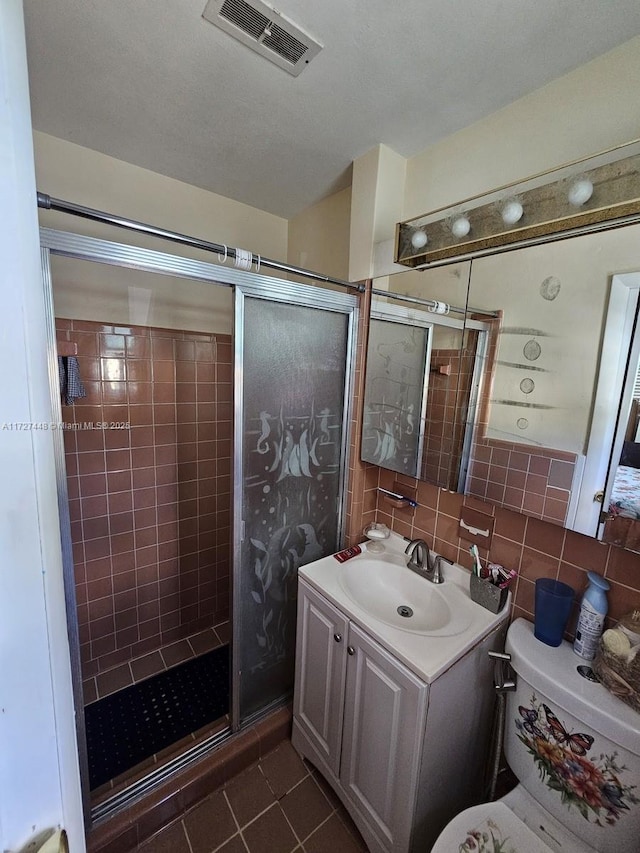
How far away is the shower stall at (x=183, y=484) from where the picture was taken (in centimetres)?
130

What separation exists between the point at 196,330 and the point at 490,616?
6.23ft

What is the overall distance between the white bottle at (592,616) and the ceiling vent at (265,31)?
1.75 meters

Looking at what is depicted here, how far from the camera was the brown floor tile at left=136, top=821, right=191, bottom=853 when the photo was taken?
46.5 inches

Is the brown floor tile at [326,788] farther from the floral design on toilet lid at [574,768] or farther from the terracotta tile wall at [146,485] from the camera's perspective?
the terracotta tile wall at [146,485]

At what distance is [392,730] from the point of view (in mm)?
1026

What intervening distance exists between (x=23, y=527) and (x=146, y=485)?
1652 mm

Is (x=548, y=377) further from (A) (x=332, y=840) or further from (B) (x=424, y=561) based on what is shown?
(A) (x=332, y=840)

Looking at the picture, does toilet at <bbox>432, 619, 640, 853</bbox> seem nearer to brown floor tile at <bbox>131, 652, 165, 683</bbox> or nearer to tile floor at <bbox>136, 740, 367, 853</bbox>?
tile floor at <bbox>136, 740, 367, 853</bbox>

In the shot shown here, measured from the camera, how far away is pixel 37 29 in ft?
3.17

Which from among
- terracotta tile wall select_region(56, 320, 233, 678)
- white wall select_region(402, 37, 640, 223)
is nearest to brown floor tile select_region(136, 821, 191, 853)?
terracotta tile wall select_region(56, 320, 233, 678)

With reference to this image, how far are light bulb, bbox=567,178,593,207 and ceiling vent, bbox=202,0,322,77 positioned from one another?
2.76 ft

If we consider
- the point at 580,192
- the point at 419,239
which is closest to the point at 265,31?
the point at 419,239

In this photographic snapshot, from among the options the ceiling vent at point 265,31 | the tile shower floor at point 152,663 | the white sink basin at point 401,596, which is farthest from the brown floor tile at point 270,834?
the ceiling vent at point 265,31

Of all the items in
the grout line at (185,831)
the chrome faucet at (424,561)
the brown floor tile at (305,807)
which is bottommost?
the grout line at (185,831)
